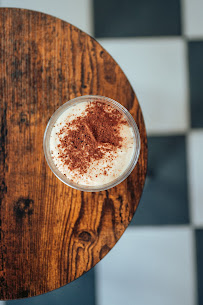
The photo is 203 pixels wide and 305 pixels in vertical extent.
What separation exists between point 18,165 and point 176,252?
0.91 metres

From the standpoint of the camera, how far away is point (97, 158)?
0.76 meters

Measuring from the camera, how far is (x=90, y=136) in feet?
2.50

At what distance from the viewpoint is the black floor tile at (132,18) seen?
1.40m

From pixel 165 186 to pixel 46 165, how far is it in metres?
0.74

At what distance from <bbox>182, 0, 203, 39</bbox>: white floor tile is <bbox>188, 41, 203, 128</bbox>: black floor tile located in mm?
47

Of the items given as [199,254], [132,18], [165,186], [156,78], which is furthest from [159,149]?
[132,18]

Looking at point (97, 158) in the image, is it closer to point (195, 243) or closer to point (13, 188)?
point (13, 188)

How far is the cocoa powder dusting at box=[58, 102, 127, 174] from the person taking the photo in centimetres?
76

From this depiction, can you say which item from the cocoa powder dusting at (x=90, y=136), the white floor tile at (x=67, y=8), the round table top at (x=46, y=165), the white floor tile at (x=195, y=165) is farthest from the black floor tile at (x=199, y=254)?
the white floor tile at (x=67, y=8)

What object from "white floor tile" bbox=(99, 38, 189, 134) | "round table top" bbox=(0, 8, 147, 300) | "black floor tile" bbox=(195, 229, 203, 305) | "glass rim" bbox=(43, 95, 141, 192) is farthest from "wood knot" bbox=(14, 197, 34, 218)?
"black floor tile" bbox=(195, 229, 203, 305)

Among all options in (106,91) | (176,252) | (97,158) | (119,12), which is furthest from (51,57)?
(176,252)

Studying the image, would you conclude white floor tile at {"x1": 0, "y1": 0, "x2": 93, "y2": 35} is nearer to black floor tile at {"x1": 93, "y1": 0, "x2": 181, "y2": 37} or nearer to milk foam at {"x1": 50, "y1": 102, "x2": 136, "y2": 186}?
black floor tile at {"x1": 93, "y1": 0, "x2": 181, "y2": 37}

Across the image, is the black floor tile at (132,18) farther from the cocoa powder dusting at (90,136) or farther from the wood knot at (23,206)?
the wood knot at (23,206)

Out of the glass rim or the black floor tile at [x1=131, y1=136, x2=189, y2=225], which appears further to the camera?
the black floor tile at [x1=131, y1=136, x2=189, y2=225]
